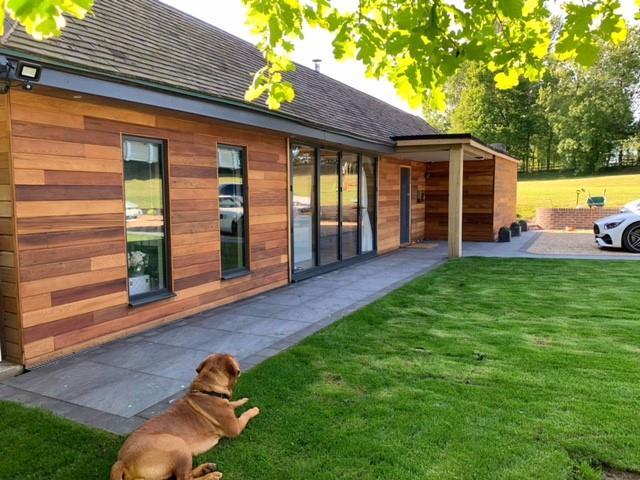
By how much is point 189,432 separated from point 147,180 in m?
3.52

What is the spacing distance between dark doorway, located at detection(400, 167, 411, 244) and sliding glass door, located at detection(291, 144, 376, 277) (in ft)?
7.74

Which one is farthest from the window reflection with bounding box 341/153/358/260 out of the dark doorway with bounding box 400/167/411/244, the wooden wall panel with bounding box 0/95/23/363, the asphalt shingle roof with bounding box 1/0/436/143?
the wooden wall panel with bounding box 0/95/23/363

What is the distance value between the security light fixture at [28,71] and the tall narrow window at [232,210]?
9.63 feet

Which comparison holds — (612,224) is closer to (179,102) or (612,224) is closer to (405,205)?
(405,205)

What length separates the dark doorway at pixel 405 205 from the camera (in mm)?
13491

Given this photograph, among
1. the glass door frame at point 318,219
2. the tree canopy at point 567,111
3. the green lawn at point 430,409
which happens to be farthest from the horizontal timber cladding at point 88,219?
the tree canopy at point 567,111

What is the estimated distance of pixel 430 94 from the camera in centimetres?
347

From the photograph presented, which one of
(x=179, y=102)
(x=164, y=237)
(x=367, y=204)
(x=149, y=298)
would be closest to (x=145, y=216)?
(x=164, y=237)

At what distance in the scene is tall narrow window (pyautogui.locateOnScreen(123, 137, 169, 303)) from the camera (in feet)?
17.5

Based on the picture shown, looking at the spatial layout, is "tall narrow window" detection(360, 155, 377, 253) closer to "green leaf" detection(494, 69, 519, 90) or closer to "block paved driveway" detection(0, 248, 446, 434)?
"block paved driveway" detection(0, 248, 446, 434)

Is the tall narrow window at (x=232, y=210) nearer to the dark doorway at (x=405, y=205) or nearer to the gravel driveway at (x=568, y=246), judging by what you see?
the dark doorway at (x=405, y=205)

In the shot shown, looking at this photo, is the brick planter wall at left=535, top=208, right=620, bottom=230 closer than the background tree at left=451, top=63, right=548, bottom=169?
Yes

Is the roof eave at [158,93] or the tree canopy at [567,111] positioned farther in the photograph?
the tree canopy at [567,111]

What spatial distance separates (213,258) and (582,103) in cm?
4569
